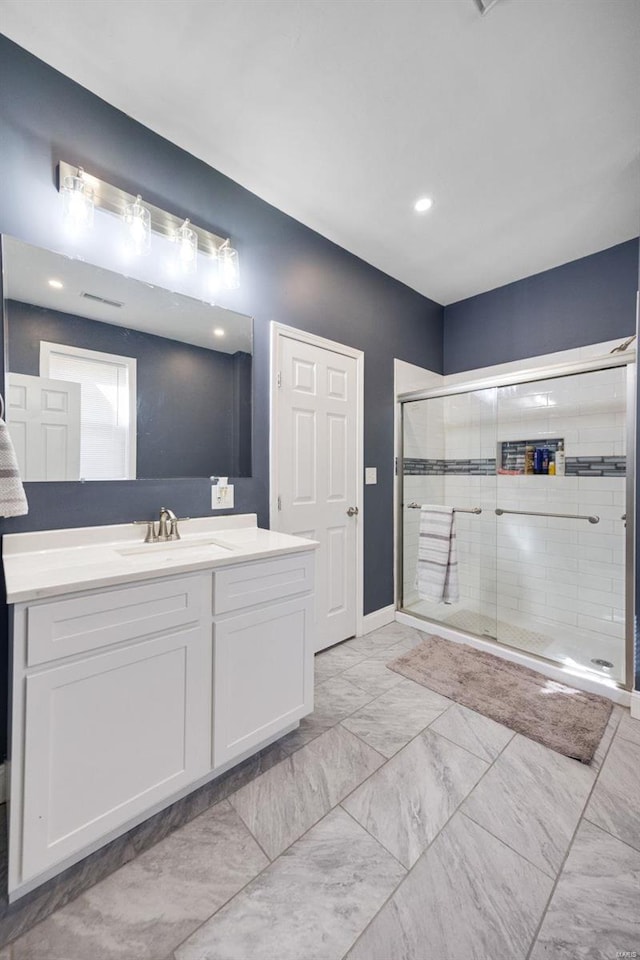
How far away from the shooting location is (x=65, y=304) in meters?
1.48

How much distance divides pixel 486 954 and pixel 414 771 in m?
0.56

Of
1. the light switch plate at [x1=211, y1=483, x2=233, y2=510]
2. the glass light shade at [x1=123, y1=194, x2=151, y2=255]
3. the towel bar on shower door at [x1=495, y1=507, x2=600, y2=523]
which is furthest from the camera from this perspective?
the towel bar on shower door at [x1=495, y1=507, x2=600, y2=523]

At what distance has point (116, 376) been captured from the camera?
1598mm

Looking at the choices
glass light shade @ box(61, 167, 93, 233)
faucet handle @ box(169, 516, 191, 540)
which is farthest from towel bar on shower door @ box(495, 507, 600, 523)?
glass light shade @ box(61, 167, 93, 233)

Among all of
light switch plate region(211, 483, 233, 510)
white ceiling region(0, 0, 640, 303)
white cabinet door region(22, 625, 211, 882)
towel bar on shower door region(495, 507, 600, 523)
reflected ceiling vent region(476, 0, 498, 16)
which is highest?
white ceiling region(0, 0, 640, 303)

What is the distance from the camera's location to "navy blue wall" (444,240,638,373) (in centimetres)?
248

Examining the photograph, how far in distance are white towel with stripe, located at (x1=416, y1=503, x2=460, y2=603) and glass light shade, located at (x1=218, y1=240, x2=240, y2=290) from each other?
1.98m

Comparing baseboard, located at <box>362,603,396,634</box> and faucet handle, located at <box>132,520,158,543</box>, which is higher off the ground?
faucet handle, located at <box>132,520,158,543</box>

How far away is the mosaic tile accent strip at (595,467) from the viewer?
2383 millimetres

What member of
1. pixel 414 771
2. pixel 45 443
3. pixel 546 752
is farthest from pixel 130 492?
pixel 546 752

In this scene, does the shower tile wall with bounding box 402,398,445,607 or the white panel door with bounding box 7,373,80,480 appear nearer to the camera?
the white panel door with bounding box 7,373,80,480

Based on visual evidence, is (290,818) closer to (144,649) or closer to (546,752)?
(144,649)

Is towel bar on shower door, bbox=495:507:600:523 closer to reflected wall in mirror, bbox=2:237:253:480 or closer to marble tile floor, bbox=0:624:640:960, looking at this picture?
marble tile floor, bbox=0:624:640:960

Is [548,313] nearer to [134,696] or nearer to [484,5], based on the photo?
[484,5]
